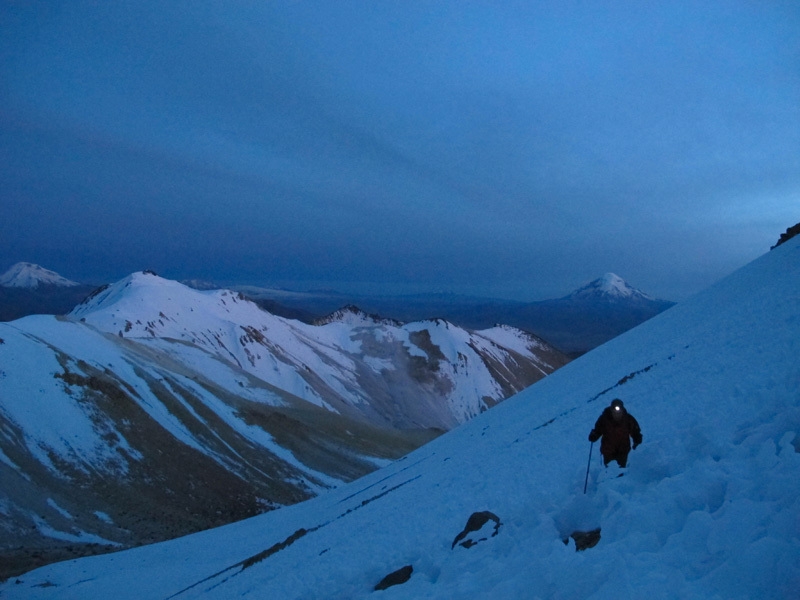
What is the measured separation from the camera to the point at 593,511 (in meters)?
7.39

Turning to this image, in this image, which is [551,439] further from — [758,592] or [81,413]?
[81,413]

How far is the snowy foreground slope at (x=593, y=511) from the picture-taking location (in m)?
5.24

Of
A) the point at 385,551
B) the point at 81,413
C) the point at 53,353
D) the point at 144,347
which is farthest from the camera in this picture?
the point at 144,347

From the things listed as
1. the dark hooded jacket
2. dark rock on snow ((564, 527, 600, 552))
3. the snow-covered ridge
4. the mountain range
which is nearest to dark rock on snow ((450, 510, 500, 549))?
dark rock on snow ((564, 527, 600, 552))

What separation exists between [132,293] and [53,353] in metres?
68.0

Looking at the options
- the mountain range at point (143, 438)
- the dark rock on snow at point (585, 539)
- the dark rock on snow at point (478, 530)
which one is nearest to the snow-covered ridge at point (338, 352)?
the mountain range at point (143, 438)

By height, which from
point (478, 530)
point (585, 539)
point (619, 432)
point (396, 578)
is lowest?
point (396, 578)

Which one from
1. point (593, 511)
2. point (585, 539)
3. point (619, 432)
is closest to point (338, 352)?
point (619, 432)

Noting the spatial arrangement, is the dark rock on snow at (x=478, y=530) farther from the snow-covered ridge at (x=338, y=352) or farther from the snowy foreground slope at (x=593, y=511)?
the snow-covered ridge at (x=338, y=352)

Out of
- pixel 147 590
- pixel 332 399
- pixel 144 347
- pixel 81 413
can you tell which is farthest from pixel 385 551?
pixel 332 399

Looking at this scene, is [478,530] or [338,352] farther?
[338,352]

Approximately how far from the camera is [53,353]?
5012 centimetres

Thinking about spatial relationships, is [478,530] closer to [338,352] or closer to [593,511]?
[593,511]

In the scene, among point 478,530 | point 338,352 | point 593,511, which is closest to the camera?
point 593,511
